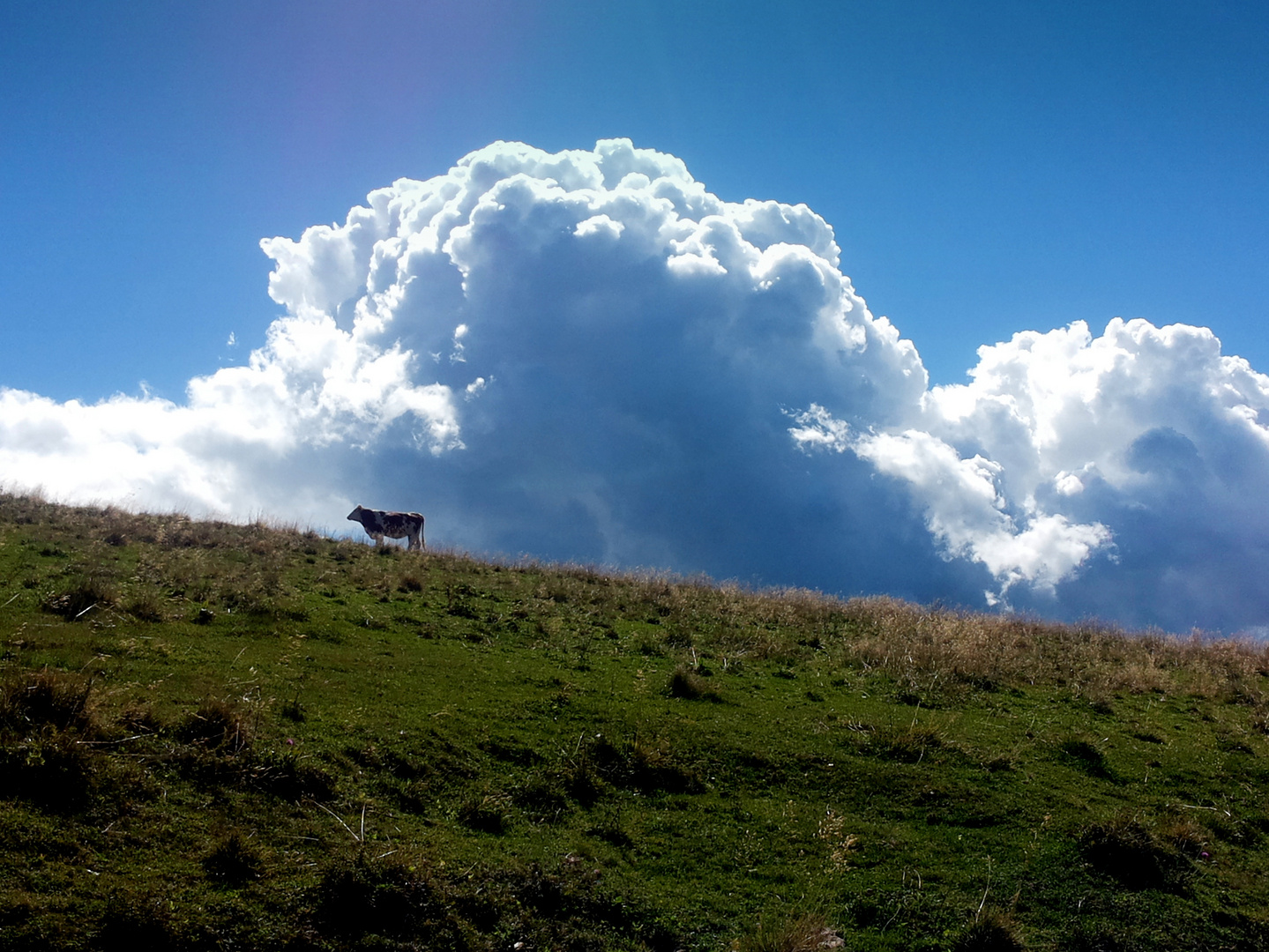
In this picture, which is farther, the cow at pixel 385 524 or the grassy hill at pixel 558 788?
the cow at pixel 385 524

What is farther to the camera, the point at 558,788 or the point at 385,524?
the point at 385,524

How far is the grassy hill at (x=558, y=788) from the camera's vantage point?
Answer: 22.8 feet

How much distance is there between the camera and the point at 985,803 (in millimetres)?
10586

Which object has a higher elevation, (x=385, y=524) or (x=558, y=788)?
(x=385, y=524)

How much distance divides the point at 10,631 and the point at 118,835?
5834 millimetres

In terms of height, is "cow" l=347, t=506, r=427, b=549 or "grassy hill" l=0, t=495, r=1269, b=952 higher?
"cow" l=347, t=506, r=427, b=549

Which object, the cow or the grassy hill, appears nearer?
the grassy hill

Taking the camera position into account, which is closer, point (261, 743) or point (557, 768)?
point (261, 743)

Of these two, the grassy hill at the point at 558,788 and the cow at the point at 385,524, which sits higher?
the cow at the point at 385,524

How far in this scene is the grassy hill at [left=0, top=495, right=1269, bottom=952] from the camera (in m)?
6.94

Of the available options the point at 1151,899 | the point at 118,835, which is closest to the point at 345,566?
the point at 118,835

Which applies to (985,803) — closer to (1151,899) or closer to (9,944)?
(1151,899)

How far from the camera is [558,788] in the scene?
9852 mm

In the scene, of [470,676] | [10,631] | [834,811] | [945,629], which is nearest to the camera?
Answer: [834,811]
